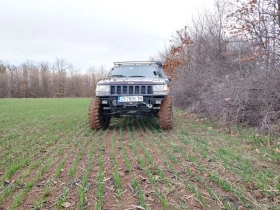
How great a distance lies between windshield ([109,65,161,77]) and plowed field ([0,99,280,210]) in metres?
2.39

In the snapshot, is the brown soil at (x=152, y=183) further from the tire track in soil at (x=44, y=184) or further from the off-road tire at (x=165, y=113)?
the off-road tire at (x=165, y=113)

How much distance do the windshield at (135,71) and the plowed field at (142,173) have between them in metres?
2.39

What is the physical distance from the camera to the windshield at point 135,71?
6621 mm

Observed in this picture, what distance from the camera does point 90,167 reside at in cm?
317

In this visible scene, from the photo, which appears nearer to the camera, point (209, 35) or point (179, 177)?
point (179, 177)

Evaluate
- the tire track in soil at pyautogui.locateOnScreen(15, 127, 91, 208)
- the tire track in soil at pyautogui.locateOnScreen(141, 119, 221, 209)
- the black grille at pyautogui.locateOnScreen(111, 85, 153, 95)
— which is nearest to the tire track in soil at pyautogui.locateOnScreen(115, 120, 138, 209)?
the tire track in soil at pyautogui.locateOnScreen(141, 119, 221, 209)

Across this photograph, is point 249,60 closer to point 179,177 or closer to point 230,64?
point 230,64

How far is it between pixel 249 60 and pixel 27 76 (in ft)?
151

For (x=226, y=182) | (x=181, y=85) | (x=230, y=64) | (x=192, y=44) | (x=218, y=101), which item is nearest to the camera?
(x=226, y=182)

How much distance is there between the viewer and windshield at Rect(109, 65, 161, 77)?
662cm

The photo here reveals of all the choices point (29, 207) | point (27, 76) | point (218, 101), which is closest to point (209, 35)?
point (218, 101)

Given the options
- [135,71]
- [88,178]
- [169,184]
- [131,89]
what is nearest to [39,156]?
[88,178]

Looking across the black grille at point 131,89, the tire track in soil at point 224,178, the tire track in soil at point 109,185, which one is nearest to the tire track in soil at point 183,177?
the tire track in soil at point 224,178

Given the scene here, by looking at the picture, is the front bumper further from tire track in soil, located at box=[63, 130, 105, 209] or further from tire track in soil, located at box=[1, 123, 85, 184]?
tire track in soil, located at box=[63, 130, 105, 209]
